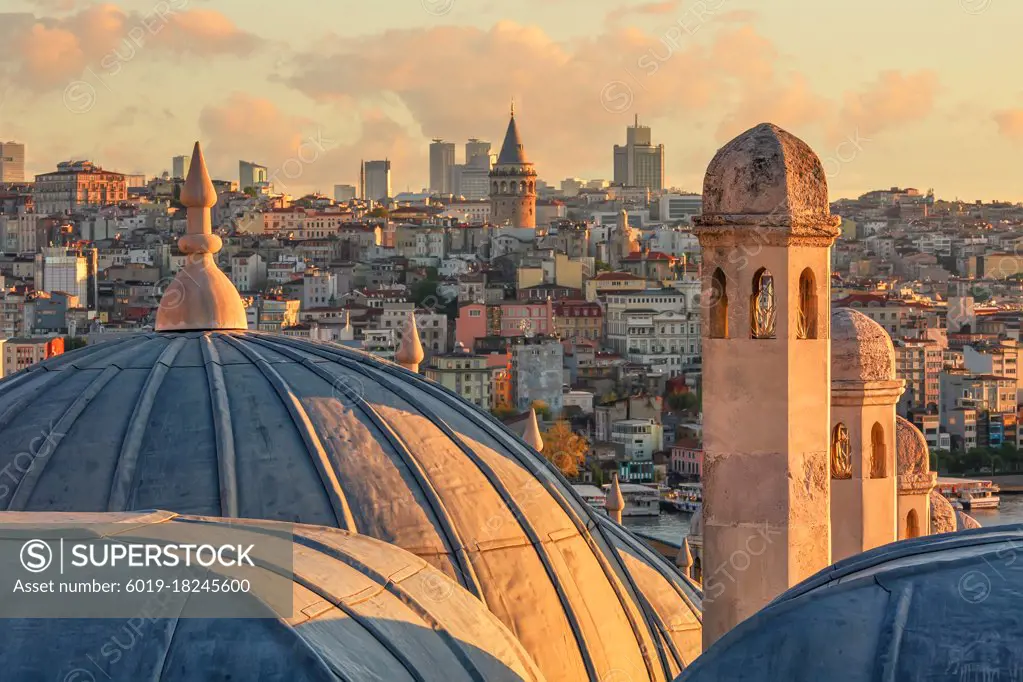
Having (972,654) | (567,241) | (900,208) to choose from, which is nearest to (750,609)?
(972,654)

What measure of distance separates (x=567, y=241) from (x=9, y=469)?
70.3 metres

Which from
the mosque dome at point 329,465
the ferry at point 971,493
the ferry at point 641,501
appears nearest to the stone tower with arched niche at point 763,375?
the mosque dome at point 329,465

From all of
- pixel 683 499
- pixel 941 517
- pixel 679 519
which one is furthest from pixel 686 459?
pixel 941 517

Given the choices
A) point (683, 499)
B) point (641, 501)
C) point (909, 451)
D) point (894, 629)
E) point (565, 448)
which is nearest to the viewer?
point (894, 629)

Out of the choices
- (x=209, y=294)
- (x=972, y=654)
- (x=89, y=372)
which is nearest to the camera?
(x=972, y=654)

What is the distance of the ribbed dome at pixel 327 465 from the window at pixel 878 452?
5.07ft

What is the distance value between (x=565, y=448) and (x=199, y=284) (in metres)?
37.1

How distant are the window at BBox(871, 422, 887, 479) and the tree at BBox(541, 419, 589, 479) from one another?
33.0 metres

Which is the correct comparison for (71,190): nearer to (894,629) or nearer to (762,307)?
(762,307)

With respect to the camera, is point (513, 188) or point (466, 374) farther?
point (513, 188)

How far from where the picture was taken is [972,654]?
302cm

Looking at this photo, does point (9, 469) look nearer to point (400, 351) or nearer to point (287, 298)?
point (400, 351)

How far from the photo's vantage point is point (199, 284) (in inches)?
205

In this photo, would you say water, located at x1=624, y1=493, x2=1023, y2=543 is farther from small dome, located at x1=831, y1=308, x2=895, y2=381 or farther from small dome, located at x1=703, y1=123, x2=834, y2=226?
small dome, located at x1=703, y1=123, x2=834, y2=226
